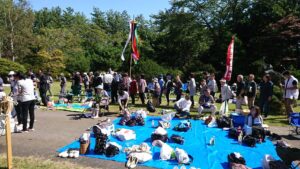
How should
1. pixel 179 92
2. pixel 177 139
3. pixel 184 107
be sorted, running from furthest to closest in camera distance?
pixel 179 92
pixel 184 107
pixel 177 139

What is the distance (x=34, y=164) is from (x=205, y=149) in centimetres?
440

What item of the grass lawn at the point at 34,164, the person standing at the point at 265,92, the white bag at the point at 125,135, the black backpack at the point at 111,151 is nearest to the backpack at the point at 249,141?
the white bag at the point at 125,135

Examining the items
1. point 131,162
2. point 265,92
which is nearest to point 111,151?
point 131,162

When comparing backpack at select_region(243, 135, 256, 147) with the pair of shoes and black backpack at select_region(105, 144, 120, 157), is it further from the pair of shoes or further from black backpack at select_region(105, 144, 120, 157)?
black backpack at select_region(105, 144, 120, 157)

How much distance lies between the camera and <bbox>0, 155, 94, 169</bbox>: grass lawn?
282 inches

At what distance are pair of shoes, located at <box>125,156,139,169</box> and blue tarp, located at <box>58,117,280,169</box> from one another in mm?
245

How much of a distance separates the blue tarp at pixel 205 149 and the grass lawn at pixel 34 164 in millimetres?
822

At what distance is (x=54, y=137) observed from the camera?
32.2 feet

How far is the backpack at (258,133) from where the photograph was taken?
9.61 metres

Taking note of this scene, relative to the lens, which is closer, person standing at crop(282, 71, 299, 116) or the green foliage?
person standing at crop(282, 71, 299, 116)

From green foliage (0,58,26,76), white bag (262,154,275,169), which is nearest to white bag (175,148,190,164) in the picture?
white bag (262,154,275,169)

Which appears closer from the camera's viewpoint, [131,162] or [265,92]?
A: [131,162]

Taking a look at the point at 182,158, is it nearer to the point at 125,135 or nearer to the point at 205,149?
the point at 205,149

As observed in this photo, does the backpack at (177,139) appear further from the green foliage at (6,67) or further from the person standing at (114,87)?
the green foliage at (6,67)
